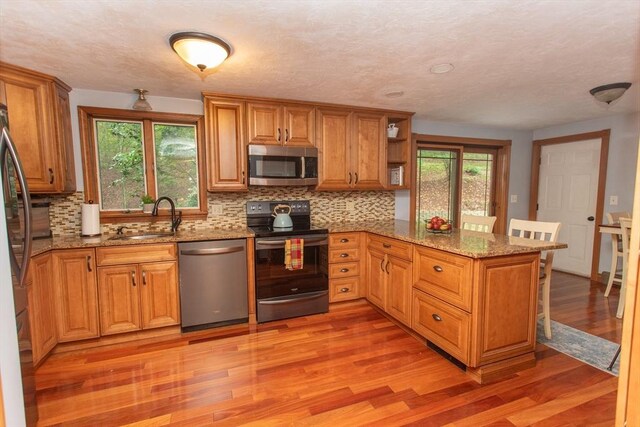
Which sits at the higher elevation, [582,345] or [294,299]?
[294,299]

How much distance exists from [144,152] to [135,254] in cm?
114

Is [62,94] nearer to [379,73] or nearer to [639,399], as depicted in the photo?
[379,73]

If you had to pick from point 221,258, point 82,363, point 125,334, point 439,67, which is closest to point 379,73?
point 439,67

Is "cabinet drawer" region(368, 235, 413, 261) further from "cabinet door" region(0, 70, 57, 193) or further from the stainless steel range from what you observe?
"cabinet door" region(0, 70, 57, 193)

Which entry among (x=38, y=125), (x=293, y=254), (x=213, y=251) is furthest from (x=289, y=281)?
(x=38, y=125)

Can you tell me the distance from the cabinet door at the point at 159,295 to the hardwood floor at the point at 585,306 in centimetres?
363

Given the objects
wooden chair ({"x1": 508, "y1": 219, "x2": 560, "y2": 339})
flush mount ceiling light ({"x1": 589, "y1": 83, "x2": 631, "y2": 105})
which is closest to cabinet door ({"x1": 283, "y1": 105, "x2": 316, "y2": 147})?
wooden chair ({"x1": 508, "y1": 219, "x2": 560, "y2": 339})

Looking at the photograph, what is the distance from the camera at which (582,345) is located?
2479 millimetres

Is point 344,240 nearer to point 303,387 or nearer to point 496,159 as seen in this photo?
point 303,387

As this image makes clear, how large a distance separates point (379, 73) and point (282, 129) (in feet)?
3.80

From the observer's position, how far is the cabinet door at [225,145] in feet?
9.77

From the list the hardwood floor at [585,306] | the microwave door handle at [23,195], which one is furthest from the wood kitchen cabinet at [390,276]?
the microwave door handle at [23,195]

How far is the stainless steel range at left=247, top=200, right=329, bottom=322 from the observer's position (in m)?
2.94

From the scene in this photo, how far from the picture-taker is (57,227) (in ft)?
9.20
